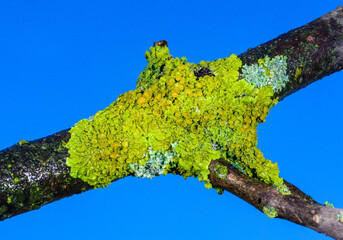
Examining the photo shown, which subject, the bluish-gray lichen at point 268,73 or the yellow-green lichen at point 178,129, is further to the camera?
the bluish-gray lichen at point 268,73

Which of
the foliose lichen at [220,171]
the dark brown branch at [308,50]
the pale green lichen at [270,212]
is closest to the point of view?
the pale green lichen at [270,212]

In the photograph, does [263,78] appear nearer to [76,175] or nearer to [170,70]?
[170,70]

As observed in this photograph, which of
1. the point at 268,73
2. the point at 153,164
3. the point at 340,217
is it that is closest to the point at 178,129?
the point at 153,164

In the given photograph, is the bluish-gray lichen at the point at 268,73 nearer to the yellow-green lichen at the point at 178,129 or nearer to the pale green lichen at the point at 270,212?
the yellow-green lichen at the point at 178,129

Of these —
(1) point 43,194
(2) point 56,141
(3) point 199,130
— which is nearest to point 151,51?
(3) point 199,130

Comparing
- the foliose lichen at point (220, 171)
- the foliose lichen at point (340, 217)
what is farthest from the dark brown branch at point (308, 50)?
the foliose lichen at point (340, 217)
